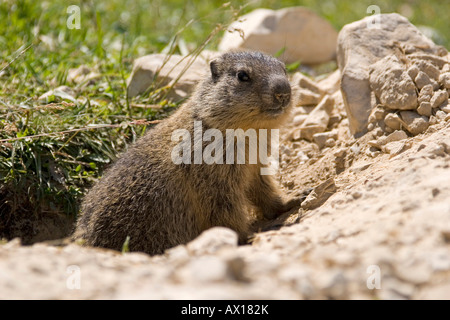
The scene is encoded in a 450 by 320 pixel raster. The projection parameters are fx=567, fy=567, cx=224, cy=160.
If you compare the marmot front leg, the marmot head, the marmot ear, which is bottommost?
the marmot front leg

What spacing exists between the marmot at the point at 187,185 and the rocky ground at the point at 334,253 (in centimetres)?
60

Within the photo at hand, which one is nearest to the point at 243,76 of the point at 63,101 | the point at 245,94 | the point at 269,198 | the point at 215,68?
the point at 245,94

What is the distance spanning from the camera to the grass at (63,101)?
5301 mm

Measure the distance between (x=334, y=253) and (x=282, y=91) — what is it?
2.11 meters

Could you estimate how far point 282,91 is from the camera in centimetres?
464

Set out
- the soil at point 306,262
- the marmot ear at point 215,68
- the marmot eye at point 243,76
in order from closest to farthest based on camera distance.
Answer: the soil at point 306,262
the marmot eye at point 243,76
the marmot ear at point 215,68

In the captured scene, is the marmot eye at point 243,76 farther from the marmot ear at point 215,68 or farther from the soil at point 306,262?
the soil at point 306,262

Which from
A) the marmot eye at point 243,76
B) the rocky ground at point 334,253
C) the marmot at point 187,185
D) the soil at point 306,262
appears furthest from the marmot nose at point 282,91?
the soil at point 306,262

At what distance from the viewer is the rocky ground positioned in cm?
250

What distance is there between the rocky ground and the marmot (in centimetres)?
60

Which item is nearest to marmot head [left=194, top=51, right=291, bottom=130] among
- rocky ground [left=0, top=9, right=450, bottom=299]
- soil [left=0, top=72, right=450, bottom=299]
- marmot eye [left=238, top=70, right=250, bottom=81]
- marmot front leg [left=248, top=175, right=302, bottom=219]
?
marmot eye [left=238, top=70, right=250, bottom=81]

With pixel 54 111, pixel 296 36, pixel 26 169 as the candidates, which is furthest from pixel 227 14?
pixel 26 169

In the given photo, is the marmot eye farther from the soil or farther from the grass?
the soil

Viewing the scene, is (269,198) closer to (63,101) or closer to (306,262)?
(63,101)
